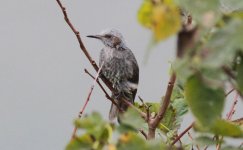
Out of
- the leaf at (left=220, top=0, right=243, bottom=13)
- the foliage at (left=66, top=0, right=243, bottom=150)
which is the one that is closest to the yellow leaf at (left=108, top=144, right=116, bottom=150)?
the foliage at (left=66, top=0, right=243, bottom=150)

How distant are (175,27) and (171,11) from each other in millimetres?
38

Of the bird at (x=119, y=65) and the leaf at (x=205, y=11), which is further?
the bird at (x=119, y=65)

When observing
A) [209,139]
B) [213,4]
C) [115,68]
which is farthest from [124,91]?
[213,4]

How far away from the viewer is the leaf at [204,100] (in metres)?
0.95

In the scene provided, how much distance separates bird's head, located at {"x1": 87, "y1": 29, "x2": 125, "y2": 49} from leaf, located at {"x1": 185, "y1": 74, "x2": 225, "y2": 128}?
6086 mm

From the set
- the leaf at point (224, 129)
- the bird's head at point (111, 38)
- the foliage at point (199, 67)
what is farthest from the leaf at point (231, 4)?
the bird's head at point (111, 38)

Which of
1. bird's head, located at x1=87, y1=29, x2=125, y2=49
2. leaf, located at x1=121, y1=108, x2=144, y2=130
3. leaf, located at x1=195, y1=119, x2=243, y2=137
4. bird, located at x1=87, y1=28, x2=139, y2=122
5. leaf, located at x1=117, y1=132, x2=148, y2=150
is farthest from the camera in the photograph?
bird's head, located at x1=87, y1=29, x2=125, y2=49

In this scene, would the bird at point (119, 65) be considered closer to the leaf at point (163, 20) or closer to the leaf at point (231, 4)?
the leaf at point (231, 4)

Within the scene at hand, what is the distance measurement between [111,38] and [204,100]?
6.32 m

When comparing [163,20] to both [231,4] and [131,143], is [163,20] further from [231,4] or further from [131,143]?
[231,4]

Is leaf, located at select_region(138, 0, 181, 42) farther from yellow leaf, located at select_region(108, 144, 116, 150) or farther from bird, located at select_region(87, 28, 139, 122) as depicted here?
bird, located at select_region(87, 28, 139, 122)

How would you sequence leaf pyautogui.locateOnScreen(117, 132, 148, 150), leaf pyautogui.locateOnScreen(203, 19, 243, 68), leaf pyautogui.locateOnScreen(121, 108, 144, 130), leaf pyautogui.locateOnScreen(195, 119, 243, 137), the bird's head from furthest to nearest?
the bird's head < leaf pyautogui.locateOnScreen(195, 119, 243, 137) < leaf pyautogui.locateOnScreen(121, 108, 144, 130) < leaf pyautogui.locateOnScreen(117, 132, 148, 150) < leaf pyautogui.locateOnScreen(203, 19, 243, 68)

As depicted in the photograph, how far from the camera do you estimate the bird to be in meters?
6.50

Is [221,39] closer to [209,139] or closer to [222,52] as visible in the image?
[222,52]
